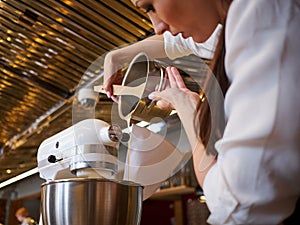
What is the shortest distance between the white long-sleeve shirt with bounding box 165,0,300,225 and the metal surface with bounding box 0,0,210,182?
49cm

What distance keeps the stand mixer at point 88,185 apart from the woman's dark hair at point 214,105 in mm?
303

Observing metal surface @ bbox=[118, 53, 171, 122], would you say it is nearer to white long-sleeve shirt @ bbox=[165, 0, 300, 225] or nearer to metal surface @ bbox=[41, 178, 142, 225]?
metal surface @ bbox=[41, 178, 142, 225]

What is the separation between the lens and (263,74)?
65 cm

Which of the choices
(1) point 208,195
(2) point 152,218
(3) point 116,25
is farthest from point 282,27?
(2) point 152,218

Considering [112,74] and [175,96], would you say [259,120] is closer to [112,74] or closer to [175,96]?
[175,96]

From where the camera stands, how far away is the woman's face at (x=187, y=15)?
2.59 feet

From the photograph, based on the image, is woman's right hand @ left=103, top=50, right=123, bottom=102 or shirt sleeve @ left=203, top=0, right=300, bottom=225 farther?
woman's right hand @ left=103, top=50, right=123, bottom=102

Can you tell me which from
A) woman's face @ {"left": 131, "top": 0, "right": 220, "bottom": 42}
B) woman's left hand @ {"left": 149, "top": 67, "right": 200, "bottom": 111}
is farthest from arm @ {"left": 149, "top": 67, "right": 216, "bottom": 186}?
woman's face @ {"left": 131, "top": 0, "right": 220, "bottom": 42}

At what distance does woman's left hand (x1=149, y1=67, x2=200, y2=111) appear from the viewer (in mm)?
827

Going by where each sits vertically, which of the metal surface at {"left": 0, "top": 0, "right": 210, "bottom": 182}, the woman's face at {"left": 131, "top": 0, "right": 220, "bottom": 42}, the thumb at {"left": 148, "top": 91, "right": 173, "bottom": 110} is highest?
the metal surface at {"left": 0, "top": 0, "right": 210, "bottom": 182}

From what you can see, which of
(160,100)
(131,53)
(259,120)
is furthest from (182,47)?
(259,120)

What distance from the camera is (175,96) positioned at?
853mm

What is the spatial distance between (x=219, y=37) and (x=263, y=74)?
15 centimetres

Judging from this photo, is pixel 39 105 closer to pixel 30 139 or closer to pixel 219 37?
pixel 30 139
